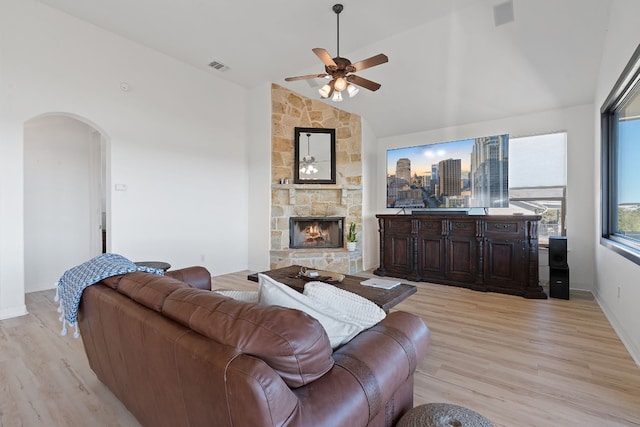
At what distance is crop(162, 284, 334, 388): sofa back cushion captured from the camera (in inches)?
35.4

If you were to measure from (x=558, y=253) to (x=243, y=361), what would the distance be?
14.1 feet

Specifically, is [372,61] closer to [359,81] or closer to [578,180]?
[359,81]

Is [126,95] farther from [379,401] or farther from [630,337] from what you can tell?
[630,337]

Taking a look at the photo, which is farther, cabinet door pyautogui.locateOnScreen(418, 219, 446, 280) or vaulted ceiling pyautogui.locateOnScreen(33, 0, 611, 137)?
cabinet door pyautogui.locateOnScreen(418, 219, 446, 280)

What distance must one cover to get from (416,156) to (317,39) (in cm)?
228

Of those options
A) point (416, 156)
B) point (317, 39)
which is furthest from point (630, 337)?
point (317, 39)

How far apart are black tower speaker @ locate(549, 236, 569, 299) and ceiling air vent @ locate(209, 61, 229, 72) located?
16.8 feet

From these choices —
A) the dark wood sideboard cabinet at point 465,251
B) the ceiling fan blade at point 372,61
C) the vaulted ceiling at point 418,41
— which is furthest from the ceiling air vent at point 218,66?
the dark wood sideboard cabinet at point 465,251

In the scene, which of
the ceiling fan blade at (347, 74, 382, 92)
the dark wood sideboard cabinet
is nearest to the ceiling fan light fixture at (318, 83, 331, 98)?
the ceiling fan blade at (347, 74, 382, 92)

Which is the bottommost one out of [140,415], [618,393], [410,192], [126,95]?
[618,393]

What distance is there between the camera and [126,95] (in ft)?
13.6

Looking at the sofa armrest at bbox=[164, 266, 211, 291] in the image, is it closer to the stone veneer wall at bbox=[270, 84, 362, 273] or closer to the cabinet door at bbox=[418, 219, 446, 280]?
the stone veneer wall at bbox=[270, 84, 362, 273]

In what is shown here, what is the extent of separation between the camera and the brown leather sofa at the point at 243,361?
0.83 meters

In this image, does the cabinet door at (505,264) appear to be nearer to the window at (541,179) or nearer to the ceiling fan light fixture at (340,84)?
the window at (541,179)
